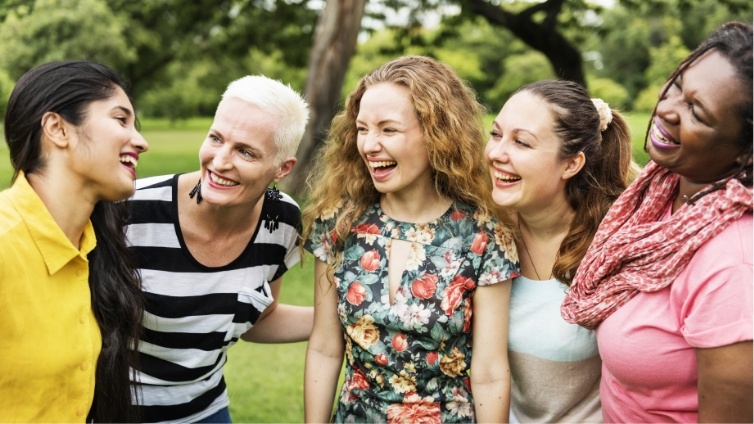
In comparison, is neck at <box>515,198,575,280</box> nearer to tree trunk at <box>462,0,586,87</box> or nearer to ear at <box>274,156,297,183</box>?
ear at <box>274,156,297,183</box>

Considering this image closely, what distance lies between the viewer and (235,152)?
117 inches

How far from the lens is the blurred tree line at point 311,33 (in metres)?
10.9

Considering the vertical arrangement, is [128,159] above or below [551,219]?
above

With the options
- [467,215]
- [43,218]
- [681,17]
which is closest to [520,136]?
[467,215]

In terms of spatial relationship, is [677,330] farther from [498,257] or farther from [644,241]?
[498,257]

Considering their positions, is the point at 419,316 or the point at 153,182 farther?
the point at 153,182

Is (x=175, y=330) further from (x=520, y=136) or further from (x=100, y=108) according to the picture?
(x=520, y=136)

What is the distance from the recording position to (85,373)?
2.41 m

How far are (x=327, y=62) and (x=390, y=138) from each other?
9334 millimetres

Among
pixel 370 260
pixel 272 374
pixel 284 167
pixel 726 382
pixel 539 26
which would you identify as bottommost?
pixel 272 374

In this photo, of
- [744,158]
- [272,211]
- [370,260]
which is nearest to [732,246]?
[744,158]

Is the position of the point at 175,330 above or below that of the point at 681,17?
above

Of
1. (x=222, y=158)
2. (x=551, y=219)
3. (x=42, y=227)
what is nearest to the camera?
(x=42, y=227)

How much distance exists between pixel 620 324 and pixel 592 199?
0.79 meters
